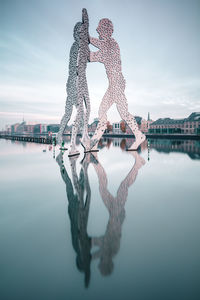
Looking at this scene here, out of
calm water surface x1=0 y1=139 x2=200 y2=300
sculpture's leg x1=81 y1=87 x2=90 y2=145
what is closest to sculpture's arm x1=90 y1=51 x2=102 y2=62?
sculpture's leg x1=81 y1=87 x2=90 y2=145

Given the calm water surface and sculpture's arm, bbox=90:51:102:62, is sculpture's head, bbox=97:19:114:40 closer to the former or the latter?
sculpture's arm, bbox=90:51:102:62

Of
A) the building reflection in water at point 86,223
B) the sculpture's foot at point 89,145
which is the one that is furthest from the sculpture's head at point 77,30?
the building reflection in water at point 86,223

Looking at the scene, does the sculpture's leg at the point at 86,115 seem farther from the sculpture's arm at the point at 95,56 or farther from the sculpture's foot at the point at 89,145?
the sculpture's arm at the point at 95,56

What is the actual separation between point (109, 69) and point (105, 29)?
351cm

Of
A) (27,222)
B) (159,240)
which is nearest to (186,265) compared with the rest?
(159,240)

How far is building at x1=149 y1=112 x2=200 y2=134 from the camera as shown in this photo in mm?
78438

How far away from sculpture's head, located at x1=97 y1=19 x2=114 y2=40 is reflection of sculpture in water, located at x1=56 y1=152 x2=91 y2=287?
1521 centimetres

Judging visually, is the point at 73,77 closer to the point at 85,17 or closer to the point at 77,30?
the point at 77,30

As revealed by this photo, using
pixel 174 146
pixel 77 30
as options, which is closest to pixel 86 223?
pixel 77 30

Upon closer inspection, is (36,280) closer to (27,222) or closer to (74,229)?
(74,229)

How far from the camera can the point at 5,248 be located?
344 centimetres

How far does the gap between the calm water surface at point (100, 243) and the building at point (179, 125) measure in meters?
76.8

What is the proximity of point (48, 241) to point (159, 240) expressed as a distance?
2166mm

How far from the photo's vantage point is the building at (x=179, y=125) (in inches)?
3088
